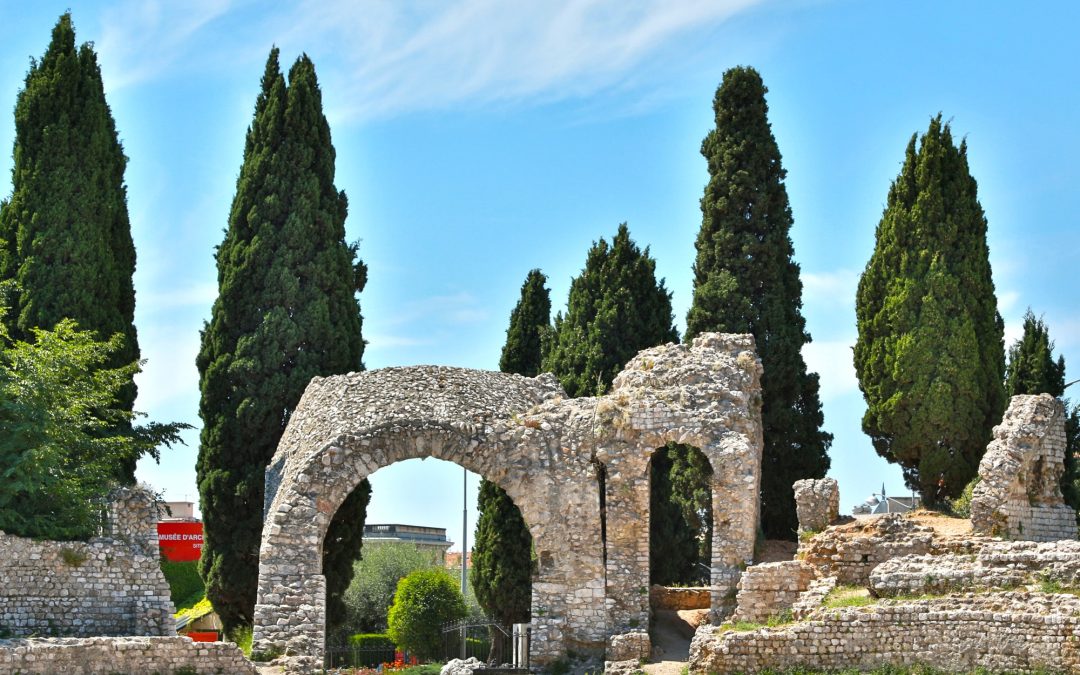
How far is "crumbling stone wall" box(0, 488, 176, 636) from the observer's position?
24234mm

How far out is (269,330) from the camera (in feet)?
101

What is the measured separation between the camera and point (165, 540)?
47188mm

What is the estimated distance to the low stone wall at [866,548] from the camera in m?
25.3

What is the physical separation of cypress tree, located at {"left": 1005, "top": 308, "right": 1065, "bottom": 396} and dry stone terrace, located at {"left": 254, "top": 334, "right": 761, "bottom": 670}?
686 centimetres

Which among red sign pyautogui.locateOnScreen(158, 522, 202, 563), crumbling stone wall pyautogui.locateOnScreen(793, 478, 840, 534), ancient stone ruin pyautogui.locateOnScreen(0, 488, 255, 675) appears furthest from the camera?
red sign pyautogui.locateOnScreen(158, 522, 202, 563)

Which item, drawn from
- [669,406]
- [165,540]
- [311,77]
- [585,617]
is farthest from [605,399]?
[165,540]

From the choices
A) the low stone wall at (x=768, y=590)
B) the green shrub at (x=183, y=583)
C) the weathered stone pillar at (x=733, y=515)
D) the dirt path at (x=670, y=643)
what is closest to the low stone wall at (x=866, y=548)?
the low stone wall at (x=768, y=590)

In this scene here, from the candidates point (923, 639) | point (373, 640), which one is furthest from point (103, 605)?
point (373, 640)

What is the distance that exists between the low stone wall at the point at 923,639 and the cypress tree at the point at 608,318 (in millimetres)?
9248

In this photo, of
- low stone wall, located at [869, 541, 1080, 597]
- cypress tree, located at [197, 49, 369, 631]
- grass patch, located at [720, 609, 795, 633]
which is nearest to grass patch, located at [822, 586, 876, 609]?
low stone wall, located at [869, 541, 1080, 597]

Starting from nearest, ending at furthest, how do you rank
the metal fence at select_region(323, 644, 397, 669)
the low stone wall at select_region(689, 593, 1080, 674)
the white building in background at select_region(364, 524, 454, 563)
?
the low stone wall at select_region(689, 593, 1080, 674), the metal fence at select_region(323, 644, 397, 669), the white building in background at select_region(364, 524, 454, 563)

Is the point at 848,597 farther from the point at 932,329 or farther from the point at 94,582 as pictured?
the point at 94,582

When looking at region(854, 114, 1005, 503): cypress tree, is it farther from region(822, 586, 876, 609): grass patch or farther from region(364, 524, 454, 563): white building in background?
region(364, 524, 454, 563): white building in background

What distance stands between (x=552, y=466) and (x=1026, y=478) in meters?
7.56
